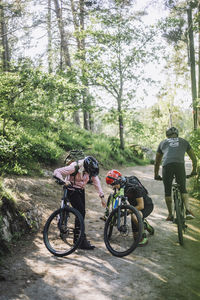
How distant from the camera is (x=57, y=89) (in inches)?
305

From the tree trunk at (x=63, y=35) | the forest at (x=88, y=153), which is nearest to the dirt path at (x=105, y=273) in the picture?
the forest at (x=88, y=153)

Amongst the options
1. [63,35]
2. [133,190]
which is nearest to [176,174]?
[133,190]

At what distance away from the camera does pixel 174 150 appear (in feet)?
16.8

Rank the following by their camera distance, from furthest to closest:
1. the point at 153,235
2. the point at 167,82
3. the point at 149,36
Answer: the point at 167,82
the point at 149,36
the point at 153,235

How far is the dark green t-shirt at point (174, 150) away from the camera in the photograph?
5.07 meters

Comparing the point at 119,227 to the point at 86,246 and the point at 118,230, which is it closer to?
the point at 118,230

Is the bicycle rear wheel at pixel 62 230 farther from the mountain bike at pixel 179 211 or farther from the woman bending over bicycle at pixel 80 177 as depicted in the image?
the mountain bike at pixel 179 211

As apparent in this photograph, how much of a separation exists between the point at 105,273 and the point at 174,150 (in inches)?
104

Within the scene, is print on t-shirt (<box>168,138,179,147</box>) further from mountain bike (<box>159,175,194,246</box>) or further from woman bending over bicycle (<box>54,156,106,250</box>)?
woman bending over bicycle (<box>54,156,106,250</box>)

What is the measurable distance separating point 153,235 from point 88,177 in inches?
73.1

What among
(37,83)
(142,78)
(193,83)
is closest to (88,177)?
(37,83)

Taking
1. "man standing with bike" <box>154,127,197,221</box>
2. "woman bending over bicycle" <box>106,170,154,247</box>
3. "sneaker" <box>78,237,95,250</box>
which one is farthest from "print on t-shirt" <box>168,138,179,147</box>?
"sneaker" <box>78,237,95,250</box>

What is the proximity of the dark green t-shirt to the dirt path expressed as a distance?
1.52 m

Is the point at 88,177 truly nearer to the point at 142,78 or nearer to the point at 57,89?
the point at 57,89
